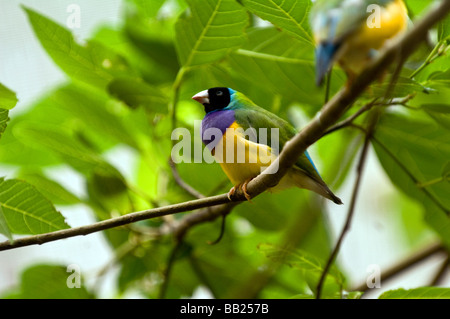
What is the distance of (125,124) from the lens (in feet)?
5.41

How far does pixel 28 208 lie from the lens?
1045mm

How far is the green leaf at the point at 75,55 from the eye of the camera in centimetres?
121

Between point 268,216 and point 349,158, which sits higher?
point 349,158

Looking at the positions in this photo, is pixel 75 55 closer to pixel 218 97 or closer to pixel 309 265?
pixel 218 97

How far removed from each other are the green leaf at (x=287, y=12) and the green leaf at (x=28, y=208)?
49 centimetres

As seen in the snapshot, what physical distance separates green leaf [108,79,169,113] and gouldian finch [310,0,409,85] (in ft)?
2.38

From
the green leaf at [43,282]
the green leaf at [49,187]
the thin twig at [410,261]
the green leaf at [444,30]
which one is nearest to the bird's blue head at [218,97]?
the green leaf at [444,30]

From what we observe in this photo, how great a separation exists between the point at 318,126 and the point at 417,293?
0.58 meters
